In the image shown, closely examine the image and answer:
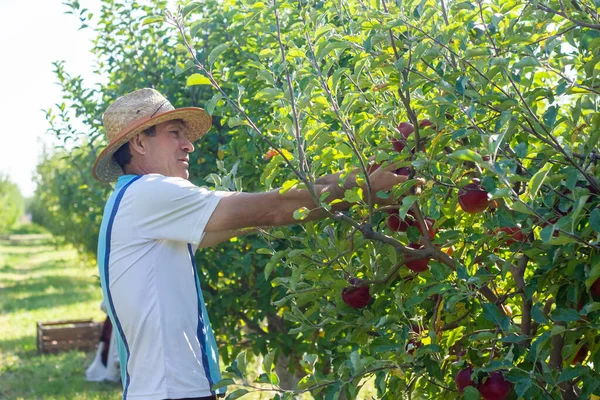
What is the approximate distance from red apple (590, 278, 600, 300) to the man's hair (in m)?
1.49

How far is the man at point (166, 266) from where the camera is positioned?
8.27 ft

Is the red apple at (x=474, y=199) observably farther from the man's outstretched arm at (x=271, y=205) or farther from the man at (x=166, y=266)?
the man at (x=166, y=266)

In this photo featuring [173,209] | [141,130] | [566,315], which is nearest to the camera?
[566,315]

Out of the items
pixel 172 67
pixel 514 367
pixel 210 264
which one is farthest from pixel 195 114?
pixel 172 67

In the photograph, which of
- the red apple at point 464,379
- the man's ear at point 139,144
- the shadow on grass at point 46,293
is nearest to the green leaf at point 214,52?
the man's ear at point 139,144

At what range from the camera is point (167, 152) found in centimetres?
291

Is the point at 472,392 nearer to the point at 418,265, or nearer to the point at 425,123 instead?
the point at 418,265

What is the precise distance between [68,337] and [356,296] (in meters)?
8.64

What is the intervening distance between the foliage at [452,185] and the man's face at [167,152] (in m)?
0.44

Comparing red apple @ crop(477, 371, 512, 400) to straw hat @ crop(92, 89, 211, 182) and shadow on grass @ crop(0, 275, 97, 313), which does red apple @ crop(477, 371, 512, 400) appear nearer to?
straw hat @ crop(92, 89, 211, 182)

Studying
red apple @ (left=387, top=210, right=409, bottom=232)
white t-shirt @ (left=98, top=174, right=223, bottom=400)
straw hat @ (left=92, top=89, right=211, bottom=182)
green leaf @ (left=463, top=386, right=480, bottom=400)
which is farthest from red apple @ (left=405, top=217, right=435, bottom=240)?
straw hat @ (left=92, top=89, right=211, bottom=182)

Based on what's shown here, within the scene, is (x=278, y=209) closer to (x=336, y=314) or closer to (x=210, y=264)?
(x=336, y=314)

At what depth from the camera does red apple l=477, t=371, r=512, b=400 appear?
221cm

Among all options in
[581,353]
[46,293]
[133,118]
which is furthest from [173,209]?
[46,293]
